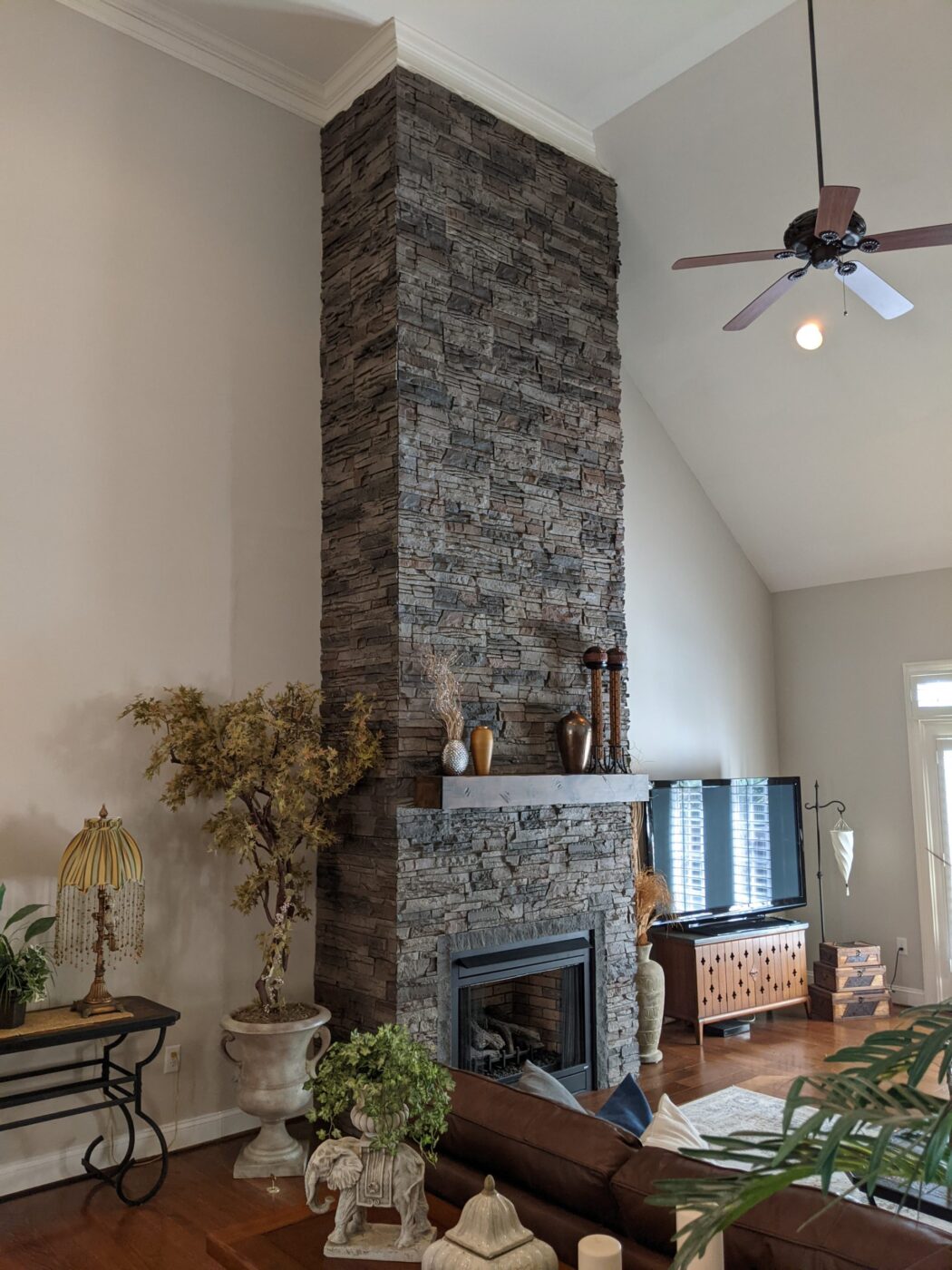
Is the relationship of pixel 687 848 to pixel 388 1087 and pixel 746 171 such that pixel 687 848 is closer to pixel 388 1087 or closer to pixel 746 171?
pixel 746 171

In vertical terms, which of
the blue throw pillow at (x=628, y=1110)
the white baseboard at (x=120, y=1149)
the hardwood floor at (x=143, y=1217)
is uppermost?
the blue throw pillow at (x=628, y=1110)

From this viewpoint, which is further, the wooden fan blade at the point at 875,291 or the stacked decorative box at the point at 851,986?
the stacked decorative box at the point at 851,986

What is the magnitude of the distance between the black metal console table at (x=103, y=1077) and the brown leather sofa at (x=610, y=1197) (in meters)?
1.65

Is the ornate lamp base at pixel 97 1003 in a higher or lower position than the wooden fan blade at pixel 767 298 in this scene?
lower

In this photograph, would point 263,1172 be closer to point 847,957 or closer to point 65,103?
point 847,957

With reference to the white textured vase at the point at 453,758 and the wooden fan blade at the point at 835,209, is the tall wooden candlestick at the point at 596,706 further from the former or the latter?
the wooden fan blade at the point at 835,209

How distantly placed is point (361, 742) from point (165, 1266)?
1.86 m

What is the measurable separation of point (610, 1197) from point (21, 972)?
7.73 feet

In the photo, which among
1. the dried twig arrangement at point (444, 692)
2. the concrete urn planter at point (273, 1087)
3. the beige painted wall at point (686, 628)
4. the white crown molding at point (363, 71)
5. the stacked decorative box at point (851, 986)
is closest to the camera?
the concrete urn planter at point (273, 1087)

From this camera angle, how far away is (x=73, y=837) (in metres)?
3.78

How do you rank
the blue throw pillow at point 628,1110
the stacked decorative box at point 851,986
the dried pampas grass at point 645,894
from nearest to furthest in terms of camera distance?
the blue throw pillow at point 628,1110, the dried pampas grass at point 645,894, the stacked decorative box at point 851,986

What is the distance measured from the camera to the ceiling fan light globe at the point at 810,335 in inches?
217

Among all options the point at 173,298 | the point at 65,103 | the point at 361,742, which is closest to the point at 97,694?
the point at 361,742

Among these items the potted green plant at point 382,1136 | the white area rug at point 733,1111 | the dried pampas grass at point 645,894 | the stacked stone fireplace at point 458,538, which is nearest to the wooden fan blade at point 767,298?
the stacked stone fireplace at point 458,538
